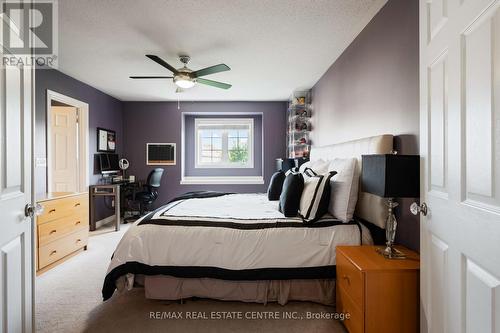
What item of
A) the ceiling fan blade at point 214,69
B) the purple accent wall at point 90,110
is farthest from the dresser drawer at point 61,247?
the ceiling fan blade at point 214,69

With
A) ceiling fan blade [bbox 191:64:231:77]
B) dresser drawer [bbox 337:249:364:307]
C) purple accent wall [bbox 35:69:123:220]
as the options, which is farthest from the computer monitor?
Answer: dresser drawer [bbox 337:249:364:307]

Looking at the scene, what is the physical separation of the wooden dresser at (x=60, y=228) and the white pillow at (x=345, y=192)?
3.02 meters

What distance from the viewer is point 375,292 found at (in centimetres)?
142

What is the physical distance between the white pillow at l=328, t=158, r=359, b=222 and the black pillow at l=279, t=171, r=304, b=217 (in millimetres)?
286

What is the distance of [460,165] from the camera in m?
0.96

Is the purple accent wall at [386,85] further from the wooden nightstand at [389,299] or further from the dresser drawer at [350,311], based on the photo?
the dresser drawer at [350,311]

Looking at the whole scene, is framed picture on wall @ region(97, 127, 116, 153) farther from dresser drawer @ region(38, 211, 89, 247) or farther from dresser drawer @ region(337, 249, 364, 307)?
dresser drawer @ region(337, 249, 364, 307)

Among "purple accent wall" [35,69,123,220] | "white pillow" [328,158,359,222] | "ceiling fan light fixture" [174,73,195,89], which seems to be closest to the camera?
"white pillow" [328,158,359,222]

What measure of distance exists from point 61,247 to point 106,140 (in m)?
2.43

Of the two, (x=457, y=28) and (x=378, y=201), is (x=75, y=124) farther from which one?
(x=457, y=28)

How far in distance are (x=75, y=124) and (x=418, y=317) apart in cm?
498

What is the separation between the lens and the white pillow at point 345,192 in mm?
2018

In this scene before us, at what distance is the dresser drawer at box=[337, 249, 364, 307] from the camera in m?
1.45

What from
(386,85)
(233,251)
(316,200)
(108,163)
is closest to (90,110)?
(108,163)
